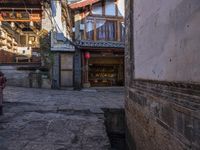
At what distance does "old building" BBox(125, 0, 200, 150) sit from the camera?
283 cm

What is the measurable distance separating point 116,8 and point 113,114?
13291 millimetres

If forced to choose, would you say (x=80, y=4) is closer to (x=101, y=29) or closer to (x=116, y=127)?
(x=101, y=29)

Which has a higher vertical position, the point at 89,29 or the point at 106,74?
the point at 89,29

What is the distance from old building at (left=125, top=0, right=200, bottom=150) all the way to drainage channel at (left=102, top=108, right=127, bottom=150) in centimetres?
254

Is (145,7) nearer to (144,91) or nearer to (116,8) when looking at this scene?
(144,91)

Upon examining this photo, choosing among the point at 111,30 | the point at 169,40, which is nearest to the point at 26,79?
the point at 111,30

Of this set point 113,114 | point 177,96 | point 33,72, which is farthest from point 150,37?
point 33,72

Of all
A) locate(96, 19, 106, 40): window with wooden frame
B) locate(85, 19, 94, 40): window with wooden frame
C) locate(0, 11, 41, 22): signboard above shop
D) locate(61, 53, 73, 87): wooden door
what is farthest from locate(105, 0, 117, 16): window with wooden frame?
locate(0, 11, 41, 22): signboard above shop

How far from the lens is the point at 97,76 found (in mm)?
25156

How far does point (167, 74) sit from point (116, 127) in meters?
5.47

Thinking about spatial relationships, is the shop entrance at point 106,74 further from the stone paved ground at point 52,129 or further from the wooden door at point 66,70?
the stone paved ground at point 52,129

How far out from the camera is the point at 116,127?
8.94 meters

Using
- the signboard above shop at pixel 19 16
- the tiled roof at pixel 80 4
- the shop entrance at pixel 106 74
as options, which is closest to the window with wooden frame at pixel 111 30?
the tiled roof at pixel 80 4

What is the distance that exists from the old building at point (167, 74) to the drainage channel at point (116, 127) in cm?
254
